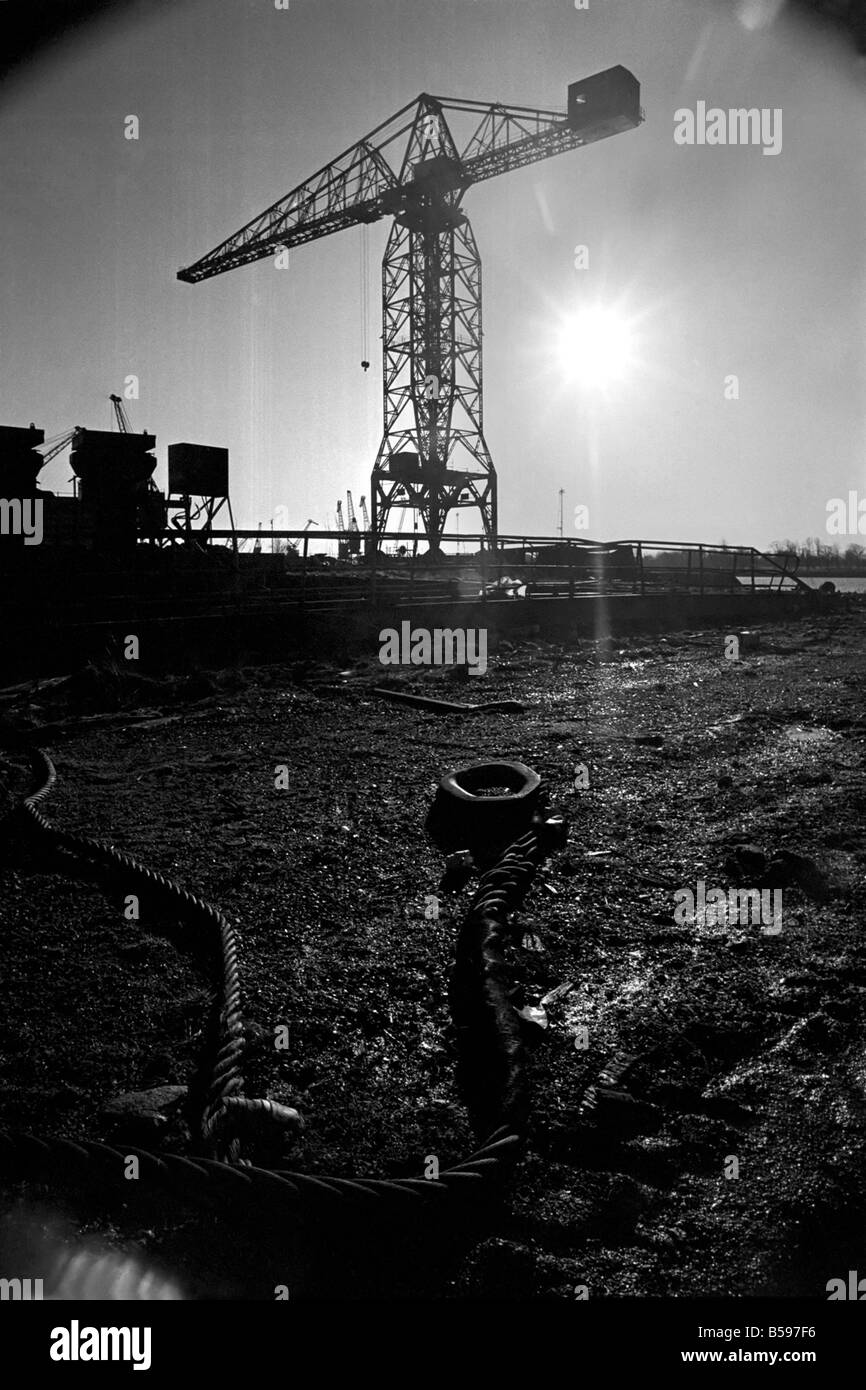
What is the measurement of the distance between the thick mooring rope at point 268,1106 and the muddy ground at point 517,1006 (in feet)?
0.19

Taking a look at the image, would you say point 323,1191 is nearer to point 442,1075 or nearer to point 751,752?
point 442,1075

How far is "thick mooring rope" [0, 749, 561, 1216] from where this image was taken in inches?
57.8

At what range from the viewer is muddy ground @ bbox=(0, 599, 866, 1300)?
1.46 meters

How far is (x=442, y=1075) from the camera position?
2004 millimetres

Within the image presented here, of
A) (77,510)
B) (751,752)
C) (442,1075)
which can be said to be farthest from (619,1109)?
(77,510)

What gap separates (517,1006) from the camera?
2.26m

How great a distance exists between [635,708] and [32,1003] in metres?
5.95

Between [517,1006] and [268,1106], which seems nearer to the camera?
[268,1106]

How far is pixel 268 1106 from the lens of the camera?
1812 mm

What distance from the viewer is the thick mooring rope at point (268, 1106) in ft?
4.82

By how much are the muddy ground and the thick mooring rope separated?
59 mm

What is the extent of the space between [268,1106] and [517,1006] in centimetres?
78

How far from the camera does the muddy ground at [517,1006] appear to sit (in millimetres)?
1457
